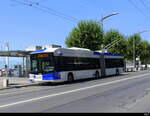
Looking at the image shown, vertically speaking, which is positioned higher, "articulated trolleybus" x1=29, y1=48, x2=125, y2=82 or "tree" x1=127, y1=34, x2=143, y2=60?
"tree" x1=127, y1=34, x2=143, y2=60

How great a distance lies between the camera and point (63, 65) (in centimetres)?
2234

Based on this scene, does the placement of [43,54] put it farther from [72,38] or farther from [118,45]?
[118,45]

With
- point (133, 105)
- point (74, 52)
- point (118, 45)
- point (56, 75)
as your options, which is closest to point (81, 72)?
point (74, 52)

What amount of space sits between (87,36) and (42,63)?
804 inches

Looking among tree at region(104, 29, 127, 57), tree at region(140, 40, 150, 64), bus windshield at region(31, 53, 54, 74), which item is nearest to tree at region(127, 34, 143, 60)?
tree at region(140, 40, 150, 64)

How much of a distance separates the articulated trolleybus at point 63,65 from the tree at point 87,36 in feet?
37.0

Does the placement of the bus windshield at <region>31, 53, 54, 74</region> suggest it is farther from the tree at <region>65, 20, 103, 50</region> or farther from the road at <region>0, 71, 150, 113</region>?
the tree at <region>65, 20, 103, 50</region>

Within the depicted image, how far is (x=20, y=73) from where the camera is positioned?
3478cm

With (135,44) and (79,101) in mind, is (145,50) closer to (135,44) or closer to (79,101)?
(135,44)

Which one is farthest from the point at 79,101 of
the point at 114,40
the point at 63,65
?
the point at 114,40

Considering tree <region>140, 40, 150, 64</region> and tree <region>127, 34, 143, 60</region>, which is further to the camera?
tree <region>140, 40, 150, 64</region>

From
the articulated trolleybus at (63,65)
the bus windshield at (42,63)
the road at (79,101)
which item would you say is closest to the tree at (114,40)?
the articulated trolleybus at (63,65)

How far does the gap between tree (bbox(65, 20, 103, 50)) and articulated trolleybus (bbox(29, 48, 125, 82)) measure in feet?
37.0

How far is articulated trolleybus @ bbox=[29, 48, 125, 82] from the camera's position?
21297 millimetres
